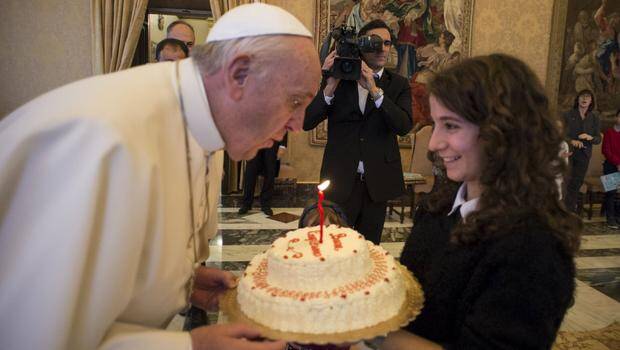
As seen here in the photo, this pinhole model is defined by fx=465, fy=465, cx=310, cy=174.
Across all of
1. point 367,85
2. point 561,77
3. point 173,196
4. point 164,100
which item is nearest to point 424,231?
point 173,196

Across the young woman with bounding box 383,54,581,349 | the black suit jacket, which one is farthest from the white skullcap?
the black suit jacket

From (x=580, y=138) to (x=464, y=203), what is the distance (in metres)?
5.91

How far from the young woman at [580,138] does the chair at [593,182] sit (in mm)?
594

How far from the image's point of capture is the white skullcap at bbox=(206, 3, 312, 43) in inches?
52.6

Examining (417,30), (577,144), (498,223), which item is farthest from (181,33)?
(577,144)

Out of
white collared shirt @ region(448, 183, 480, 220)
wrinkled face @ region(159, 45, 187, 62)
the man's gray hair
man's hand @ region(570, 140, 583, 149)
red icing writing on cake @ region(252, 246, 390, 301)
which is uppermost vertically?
wrinkled face @ region(159, 45, 187, 62)

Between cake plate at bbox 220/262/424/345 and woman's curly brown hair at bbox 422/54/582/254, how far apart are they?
0.27 meters

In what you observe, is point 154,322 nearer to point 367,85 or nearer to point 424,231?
point 424,231

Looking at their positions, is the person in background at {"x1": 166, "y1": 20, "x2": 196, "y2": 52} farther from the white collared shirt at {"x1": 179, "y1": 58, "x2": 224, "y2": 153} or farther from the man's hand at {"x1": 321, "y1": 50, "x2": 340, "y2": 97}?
the white collared shirt at {"x1": 179, "y1": 58, "x2": 224, "y2": 153}

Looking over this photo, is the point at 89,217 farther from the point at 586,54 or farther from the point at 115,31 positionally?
the point at 586,54

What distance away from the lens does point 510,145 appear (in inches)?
54.1

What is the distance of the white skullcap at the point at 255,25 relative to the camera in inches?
52.6

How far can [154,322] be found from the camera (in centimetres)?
136

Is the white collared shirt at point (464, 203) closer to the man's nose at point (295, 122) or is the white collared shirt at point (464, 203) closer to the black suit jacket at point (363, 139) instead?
the man's nose at point (295, 122)
